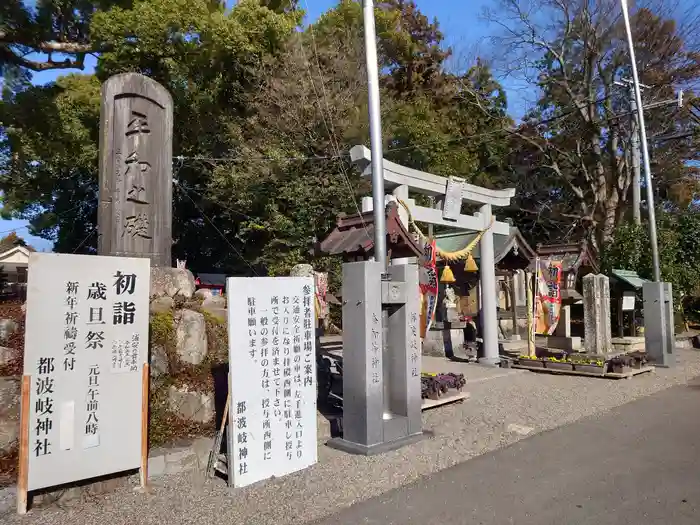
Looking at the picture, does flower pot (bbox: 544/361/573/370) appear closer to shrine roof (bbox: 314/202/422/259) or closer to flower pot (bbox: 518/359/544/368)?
flower pot (bbox: 518/359/544/368)

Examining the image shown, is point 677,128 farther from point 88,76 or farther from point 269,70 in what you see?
point 88,76

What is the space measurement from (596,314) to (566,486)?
9650 millimetres

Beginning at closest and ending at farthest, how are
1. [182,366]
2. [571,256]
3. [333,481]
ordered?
[333,481] → [182,366] → [571,256]

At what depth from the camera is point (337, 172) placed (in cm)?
1894

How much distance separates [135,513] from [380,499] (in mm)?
2097

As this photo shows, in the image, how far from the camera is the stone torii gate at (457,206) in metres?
10.2

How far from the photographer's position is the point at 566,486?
5016mm

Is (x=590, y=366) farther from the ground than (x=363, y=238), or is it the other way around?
(x=363, y=238)

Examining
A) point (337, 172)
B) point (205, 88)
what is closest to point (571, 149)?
point (337, 172)

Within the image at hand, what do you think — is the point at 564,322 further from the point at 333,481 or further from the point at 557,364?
the point at 333,481

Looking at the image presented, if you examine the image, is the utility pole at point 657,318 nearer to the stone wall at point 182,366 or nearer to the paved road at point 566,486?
the paved road at point 566,486

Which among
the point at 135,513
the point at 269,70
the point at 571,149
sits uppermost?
the point at 269,70

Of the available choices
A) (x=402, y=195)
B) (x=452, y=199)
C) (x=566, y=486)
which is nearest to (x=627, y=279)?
(x=452, y=199)

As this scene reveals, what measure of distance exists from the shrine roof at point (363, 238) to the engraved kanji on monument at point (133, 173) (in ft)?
8.57
